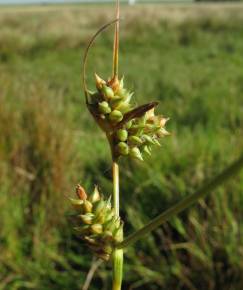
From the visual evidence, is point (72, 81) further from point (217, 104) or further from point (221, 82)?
point (217, 104)

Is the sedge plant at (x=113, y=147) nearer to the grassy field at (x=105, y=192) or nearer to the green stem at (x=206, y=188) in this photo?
the green stem at (x=206, y=188)

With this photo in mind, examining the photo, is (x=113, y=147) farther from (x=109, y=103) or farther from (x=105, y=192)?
(x=105, y=192)

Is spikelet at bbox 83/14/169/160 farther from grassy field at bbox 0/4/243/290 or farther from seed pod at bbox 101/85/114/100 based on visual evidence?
A: grassy field at bbox 0/4/243/290

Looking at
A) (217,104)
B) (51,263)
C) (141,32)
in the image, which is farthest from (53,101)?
(141,32)

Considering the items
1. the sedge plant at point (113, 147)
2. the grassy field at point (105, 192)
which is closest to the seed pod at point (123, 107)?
the sedge plant at point (113, 147)

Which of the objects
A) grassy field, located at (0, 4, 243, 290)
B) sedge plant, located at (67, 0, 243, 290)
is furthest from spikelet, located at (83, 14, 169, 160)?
grassy field, located at (0, 4, 243, 290)

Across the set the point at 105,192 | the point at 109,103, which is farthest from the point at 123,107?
the point at 105,192
